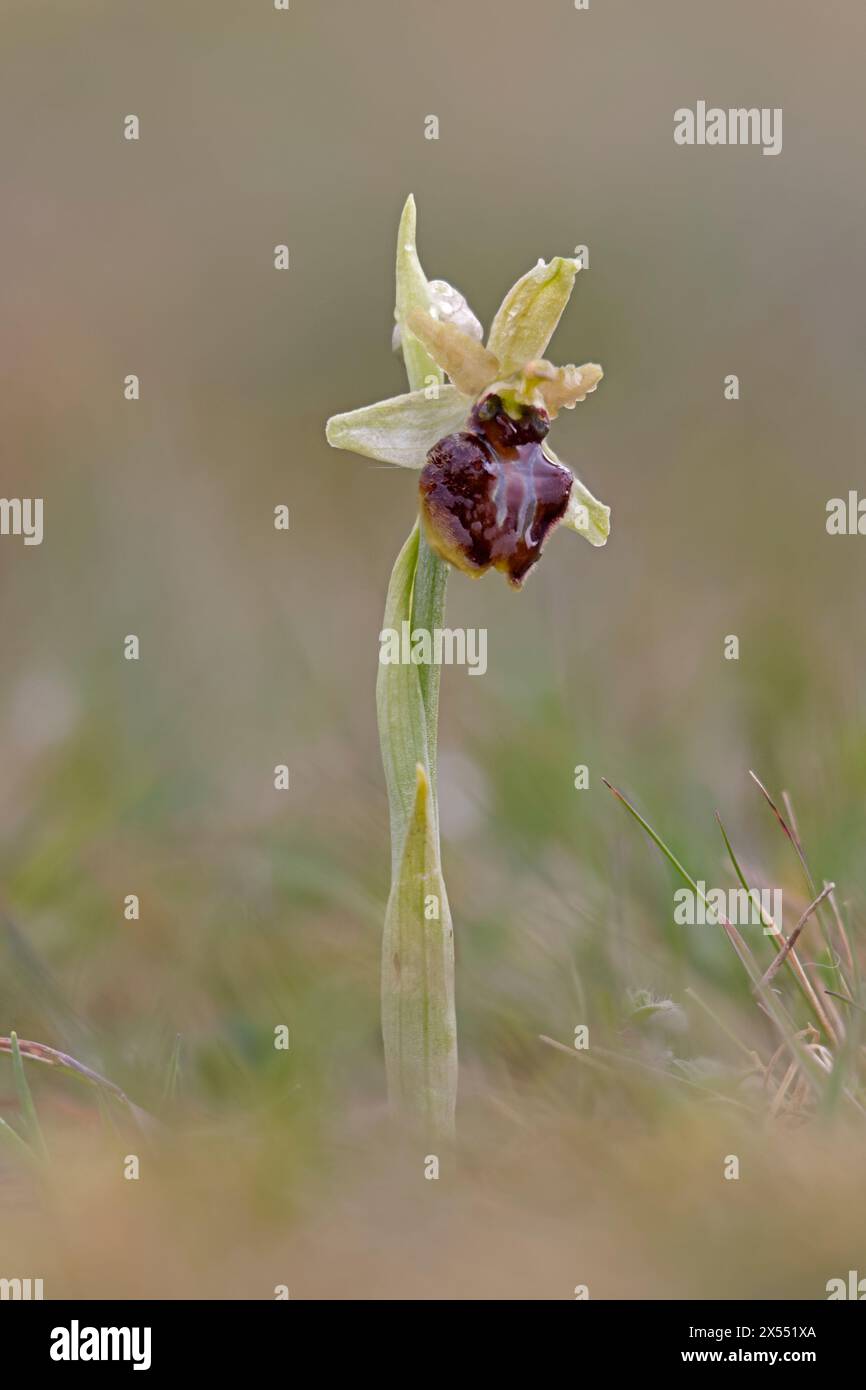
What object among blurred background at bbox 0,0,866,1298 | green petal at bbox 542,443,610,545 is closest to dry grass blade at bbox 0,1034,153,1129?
blurred background at bbox 0,0,866,1298

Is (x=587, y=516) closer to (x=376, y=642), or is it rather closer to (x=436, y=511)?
(x=436, y=511)

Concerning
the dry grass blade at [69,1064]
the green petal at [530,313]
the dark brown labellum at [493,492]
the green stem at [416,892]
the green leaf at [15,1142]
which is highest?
the green petal at [530,313]

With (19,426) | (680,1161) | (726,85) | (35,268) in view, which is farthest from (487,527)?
(726,85)

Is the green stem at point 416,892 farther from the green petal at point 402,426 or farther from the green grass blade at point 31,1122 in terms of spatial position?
the green grass blade at point 31,1122

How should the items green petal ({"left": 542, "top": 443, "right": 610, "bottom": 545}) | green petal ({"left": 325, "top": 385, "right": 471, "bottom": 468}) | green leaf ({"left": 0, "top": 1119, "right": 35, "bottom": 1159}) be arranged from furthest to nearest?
green petal ({"left": 542, "top": 443, "right": 610, "bottom": 545}) < green petal ({"left": 325, "top": 385, "right": 471, "bottom": 468}) < green leaf ({"left": 0, "top": 1119, "right": 35, "bottom": 1159})

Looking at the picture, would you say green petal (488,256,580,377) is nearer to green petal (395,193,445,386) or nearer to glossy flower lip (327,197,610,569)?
glossy flower lip (327,197,610,569)

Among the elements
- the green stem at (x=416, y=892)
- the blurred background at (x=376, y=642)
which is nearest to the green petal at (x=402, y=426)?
the green stem at (x=416, y=892)
